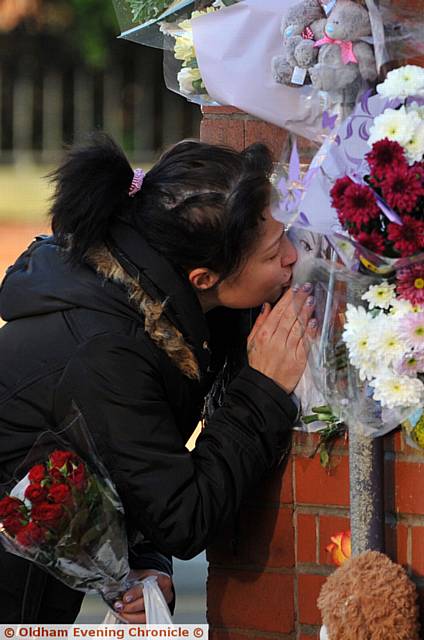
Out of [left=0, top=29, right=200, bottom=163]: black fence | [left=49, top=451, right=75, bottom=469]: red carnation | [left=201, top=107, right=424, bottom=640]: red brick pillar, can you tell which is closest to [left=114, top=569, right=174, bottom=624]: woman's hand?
[left=201, top=107, right=424, bottom=640]: red brick pillar

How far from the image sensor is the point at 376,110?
2.04 metres

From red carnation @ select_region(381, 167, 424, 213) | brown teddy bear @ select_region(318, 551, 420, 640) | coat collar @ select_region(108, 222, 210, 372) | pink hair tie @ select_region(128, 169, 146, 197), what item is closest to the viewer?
red carnation @ select_region(381, 167, 424, 213)

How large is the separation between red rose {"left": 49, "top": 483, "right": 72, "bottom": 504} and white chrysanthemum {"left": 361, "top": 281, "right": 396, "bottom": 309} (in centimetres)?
68

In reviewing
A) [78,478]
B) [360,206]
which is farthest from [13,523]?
[360,206]

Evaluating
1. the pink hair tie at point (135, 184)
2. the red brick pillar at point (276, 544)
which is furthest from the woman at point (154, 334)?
the red brick pillar at point (276, 544)

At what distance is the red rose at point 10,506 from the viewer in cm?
225

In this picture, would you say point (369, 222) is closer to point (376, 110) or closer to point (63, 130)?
point (376, 110)

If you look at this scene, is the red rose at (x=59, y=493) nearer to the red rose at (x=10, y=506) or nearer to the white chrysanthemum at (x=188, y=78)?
the red rose at (x=10, y=506)

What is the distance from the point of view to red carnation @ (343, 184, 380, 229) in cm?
188

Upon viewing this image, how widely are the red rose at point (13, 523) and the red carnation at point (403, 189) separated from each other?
94 cm

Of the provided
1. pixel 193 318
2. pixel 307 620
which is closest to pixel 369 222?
pixel 193 318

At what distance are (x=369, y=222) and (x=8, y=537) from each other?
95 centimetres

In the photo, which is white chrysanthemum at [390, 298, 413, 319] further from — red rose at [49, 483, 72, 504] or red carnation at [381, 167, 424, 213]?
red rose at [49, 483, 72, 504]

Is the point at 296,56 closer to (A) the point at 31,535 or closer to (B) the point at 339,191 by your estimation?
(B) the point at 339,191
